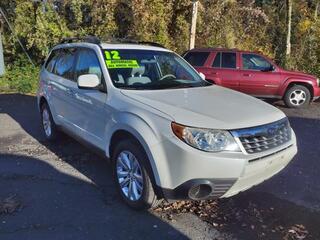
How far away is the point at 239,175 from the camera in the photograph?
12.5 feet

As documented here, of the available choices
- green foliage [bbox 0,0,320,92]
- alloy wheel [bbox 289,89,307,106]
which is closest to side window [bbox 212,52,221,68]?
alloy wheel [bbox 289,89,307,106]

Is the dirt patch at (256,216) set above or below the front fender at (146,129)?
below

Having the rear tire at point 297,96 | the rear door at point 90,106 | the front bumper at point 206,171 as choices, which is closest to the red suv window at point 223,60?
the rear tire at point 297,96

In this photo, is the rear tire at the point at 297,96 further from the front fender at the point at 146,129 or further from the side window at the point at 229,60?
the front fender at the point at 146,129

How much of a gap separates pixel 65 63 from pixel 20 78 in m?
8.03

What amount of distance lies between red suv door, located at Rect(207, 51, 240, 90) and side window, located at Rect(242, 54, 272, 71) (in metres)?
0.22

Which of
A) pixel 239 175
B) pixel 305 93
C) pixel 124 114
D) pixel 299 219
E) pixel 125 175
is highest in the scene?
pixel 124 114

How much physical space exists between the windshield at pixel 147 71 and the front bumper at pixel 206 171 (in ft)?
4.38

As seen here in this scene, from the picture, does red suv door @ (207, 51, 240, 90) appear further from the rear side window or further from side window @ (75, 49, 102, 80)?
side window @ (75, 49, 102, 80)

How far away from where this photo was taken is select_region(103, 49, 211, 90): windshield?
4969 mm

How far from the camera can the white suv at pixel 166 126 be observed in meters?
3.79

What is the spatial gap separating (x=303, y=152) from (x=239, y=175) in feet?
10.5

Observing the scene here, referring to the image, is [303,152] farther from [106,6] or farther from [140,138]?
[106,6]

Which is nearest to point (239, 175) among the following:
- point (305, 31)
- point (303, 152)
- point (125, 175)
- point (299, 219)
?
point (299, 219)
